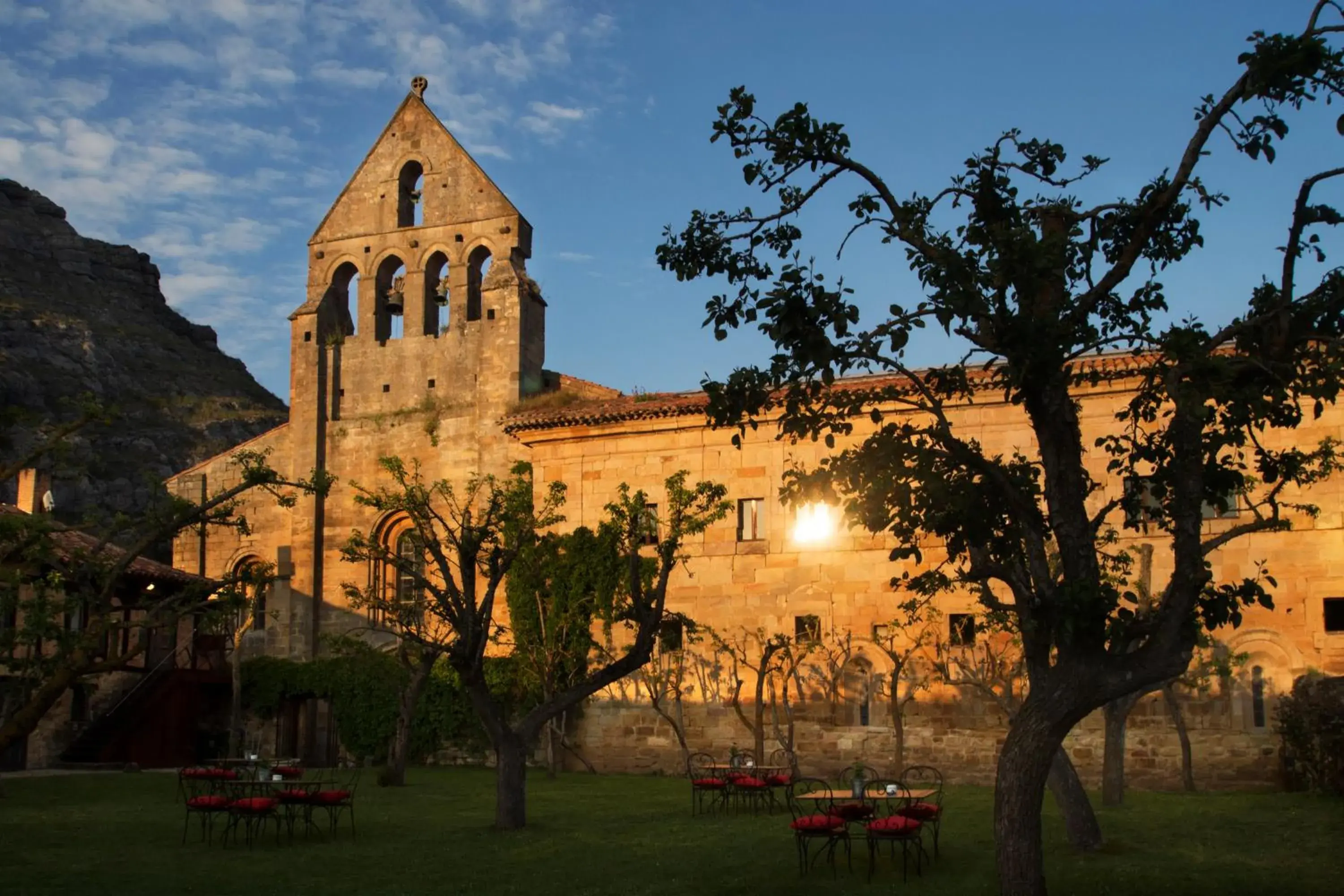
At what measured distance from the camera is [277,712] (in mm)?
34312

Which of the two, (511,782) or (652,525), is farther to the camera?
(652,525)

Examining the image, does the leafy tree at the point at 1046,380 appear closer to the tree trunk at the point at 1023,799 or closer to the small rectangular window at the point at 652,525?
the tree trunk at the point at 1023,799

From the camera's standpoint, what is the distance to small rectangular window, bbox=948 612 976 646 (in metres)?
26.7

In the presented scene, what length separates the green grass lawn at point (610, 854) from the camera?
1377 centimetres

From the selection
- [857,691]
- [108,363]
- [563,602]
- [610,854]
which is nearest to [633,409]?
[563,602]

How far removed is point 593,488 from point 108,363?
166 ft

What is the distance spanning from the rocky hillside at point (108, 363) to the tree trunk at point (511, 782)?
3474cm

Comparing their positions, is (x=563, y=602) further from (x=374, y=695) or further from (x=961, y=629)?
(x=961, y=629)

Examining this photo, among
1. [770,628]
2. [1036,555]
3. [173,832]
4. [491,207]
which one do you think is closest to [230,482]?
[491,207]

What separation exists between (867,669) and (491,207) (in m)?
15.4

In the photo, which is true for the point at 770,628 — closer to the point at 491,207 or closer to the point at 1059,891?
the point at 491,207

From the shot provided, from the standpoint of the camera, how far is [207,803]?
1655 centimetres

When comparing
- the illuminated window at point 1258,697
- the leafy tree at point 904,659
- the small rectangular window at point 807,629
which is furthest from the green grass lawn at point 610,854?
the small rectangular window at point 807,629

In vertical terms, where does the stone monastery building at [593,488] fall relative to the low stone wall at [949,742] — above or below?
above
